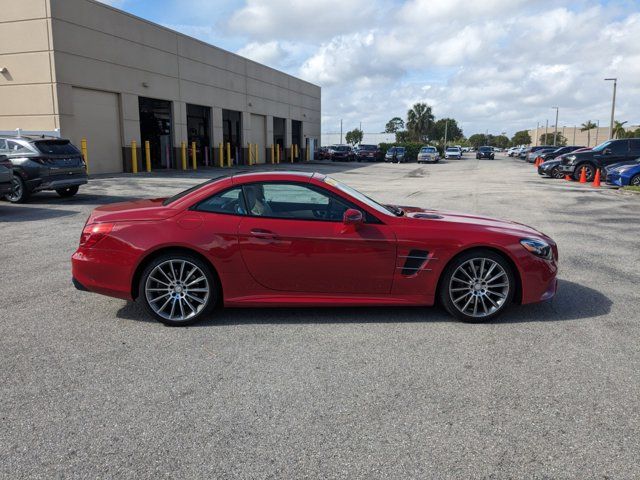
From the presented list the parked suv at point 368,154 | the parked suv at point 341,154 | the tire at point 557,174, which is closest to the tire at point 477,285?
the tire at point 557,174

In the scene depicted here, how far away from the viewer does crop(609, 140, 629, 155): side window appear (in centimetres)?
2308

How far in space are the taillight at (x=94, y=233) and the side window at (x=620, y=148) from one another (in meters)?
23.8

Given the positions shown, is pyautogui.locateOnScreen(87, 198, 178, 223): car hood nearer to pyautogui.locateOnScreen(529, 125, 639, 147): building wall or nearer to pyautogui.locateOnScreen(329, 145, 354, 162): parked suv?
pyautogui.locateOnScreen(329, 145, 354, 162): parked suv

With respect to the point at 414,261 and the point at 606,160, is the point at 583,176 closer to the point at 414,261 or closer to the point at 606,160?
the point at 606,160

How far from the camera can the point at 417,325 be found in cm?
500

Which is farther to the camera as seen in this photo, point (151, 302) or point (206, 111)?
point (206, 111)

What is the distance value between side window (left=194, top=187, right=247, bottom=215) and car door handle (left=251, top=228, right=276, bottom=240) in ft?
0.77

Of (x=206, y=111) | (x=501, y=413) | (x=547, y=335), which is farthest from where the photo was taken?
(x=206, y=111)

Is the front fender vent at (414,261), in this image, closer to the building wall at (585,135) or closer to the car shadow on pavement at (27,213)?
the car shadow on pavement at (27,213)

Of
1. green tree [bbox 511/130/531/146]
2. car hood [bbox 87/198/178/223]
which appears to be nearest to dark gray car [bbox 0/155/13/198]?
car hood [bbox 87/198/178/223]

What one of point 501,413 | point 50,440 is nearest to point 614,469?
point 501,413

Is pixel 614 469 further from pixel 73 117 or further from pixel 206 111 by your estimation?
pixel 206 111

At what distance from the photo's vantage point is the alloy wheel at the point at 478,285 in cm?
503

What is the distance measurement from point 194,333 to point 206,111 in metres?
31.6
